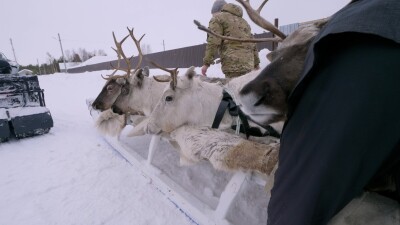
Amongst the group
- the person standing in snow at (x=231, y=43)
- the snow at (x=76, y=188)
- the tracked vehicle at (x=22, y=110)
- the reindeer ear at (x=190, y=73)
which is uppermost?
the person standing in snow at (x=231, y=43)

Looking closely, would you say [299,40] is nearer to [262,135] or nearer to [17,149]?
[262,135]

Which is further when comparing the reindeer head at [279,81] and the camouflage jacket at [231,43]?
the camouflage jacket at [231,43]

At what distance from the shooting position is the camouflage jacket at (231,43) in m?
3.22

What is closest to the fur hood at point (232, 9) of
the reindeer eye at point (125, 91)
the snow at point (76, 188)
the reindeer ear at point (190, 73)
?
the reindeer ear at point (190, 73)

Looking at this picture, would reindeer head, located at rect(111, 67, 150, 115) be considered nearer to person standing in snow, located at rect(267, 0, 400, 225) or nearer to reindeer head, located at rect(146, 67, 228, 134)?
reindeer head, located at rect(146, 67, 228, 134)

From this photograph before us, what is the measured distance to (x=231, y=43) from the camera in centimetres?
338

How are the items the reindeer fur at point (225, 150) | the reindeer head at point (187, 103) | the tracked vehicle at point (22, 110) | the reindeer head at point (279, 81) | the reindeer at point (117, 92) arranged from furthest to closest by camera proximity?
1. the tracked vehicle at point (22, 110)
2. the reindeer at point (117, 92)
3. the reindeer head at point (187, 103)
4. the reindeer fur at point (225, 150)
5. the reindeer head at point (279, 81)

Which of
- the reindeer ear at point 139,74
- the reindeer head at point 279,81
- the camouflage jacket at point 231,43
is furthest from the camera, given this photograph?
the reindeer ear at point 139,74

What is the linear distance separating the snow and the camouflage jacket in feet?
5.68

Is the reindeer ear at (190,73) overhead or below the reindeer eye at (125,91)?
overhead

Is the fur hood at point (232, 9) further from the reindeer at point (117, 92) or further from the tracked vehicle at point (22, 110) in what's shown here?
the tracked vehicle at point (22, 110)

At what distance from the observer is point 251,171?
157 centimetres

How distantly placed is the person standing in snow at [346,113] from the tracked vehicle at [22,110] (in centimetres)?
580

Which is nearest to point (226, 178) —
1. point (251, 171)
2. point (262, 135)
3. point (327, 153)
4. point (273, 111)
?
point (262, 135)
